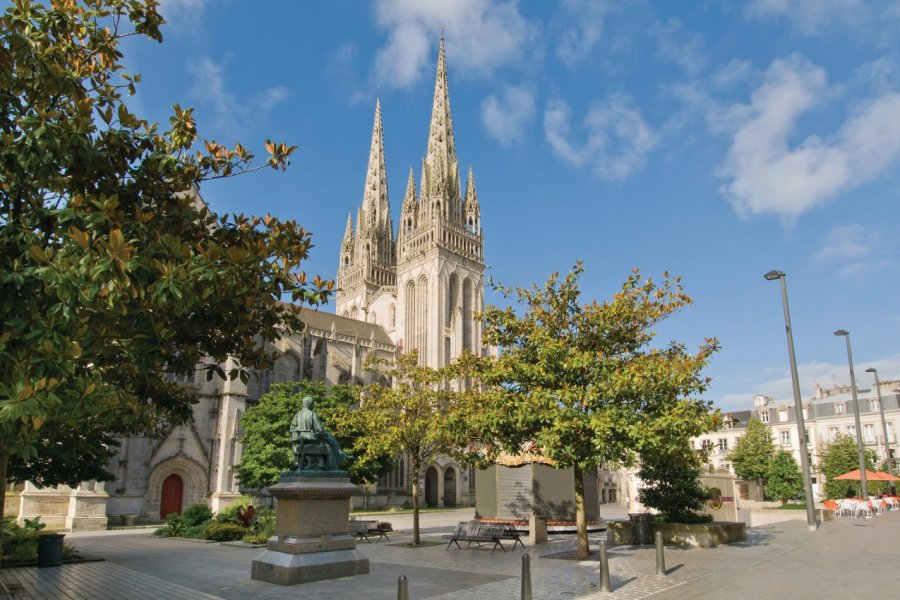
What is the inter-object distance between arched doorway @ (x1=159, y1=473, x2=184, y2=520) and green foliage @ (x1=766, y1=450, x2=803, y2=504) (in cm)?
4025

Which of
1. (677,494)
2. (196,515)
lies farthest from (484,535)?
(196,515)

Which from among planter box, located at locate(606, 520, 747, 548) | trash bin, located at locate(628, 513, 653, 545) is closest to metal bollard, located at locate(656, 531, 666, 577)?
planter box, located at locate(606, 520, 747, 548)

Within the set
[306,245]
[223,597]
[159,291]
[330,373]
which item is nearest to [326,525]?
[223,597]

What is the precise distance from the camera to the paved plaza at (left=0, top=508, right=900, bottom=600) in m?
10.9

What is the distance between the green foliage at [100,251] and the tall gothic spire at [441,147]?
203ft

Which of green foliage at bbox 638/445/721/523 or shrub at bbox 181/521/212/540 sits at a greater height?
green foliage at bbox 638/445/721/523

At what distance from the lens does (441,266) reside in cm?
6556

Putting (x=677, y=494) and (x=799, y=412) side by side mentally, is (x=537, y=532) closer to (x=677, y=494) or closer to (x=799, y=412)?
(x=677, y=494)

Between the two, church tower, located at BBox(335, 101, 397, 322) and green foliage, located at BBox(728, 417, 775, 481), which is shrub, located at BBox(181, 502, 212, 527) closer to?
green foliage, located at BBox(728, 417, 775, 481)

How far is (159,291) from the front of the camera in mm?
5637

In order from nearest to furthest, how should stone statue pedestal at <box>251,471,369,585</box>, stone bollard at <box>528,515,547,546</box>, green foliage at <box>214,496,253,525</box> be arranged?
stone statue pedestal at <box>251,471,369,585</box> → stone bollard at <box>528,515,547,546</box> → green foliage at <box>214,496,253,525</box>

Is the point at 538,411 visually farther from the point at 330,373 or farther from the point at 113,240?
the point at 330,373

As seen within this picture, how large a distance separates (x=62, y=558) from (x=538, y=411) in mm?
12495

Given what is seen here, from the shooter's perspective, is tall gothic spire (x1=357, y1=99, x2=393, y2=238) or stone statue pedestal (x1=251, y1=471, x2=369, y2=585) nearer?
stone statue pedestal (x1=251, y1=471, x2=369, y2=585)
